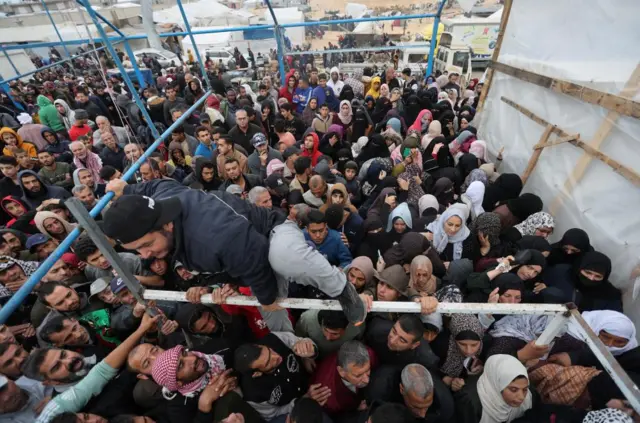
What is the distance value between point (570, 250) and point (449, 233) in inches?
49.8

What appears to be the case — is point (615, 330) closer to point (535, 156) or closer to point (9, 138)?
point (535, 156)

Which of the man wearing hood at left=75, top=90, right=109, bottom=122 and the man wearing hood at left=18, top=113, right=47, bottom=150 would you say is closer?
the man wearing hood at left=18, top=113, right=47, bottom=150

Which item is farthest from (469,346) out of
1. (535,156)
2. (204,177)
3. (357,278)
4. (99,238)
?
(204,177)

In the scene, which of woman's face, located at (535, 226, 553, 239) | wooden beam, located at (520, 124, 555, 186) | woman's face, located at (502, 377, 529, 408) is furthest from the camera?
wooden beam, located at (520, 124, 555, 186)

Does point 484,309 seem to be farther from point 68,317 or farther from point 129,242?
point 68,317

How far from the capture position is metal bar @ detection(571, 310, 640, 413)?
1479 mm

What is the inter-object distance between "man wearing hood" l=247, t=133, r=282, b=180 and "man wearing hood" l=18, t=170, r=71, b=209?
291 cm

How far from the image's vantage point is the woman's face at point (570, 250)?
319 cm

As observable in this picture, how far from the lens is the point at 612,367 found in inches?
61.8

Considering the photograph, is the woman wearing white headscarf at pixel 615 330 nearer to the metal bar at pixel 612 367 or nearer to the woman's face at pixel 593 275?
the woman's face at pixel 593 275

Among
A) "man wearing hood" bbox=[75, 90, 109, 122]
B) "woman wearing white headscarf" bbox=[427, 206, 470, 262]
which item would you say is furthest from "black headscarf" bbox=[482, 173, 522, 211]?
"man wearing hood" bbox=[75, 90, 109, 122]

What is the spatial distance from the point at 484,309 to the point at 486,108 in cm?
558

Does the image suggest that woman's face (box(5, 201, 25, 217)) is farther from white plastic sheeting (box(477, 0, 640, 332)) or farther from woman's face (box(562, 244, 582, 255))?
white plastic sheeting (box(477, 0, 640, 332))

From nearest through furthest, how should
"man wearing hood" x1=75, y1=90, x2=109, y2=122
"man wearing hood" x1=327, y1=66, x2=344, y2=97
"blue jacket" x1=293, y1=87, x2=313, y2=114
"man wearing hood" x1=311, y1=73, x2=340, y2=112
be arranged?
1. "man wearing hood" x1=311, y1=73, x2=340, y2=112
2. "blue jacket" x1=293, y1=87, x2=313, y2=114
3. "man wearing hood" x1=75, y1=90, x2=109, y2=122
4. "man wearing hood" x1=327, y1=66, x2=344, y2=97
